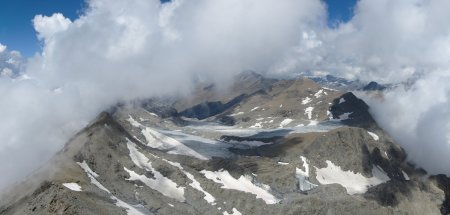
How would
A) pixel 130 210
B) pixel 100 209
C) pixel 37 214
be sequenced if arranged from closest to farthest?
pixel 37 214 → pixel 100 209 → pixel 130 210

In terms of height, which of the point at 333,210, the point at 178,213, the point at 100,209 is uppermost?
the point at 100,209

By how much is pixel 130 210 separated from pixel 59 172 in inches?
1355

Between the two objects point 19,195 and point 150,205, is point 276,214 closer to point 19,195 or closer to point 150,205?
point 150,205

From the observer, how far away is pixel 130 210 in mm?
178500

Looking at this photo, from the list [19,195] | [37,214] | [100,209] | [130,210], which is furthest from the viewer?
[19,195]

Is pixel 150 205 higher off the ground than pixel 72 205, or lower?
lower

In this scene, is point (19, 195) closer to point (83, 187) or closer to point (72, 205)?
point (83, 187)

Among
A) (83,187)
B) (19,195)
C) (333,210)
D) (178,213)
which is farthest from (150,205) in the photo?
(333,210)

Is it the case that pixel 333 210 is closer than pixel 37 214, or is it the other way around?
pixel 37 214

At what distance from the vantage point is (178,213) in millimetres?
198125

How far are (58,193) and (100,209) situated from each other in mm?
13357

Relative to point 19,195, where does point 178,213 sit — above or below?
below

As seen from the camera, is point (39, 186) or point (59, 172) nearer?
point (39, 186)

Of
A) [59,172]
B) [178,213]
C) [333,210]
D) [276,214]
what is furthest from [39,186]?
[333,210]
